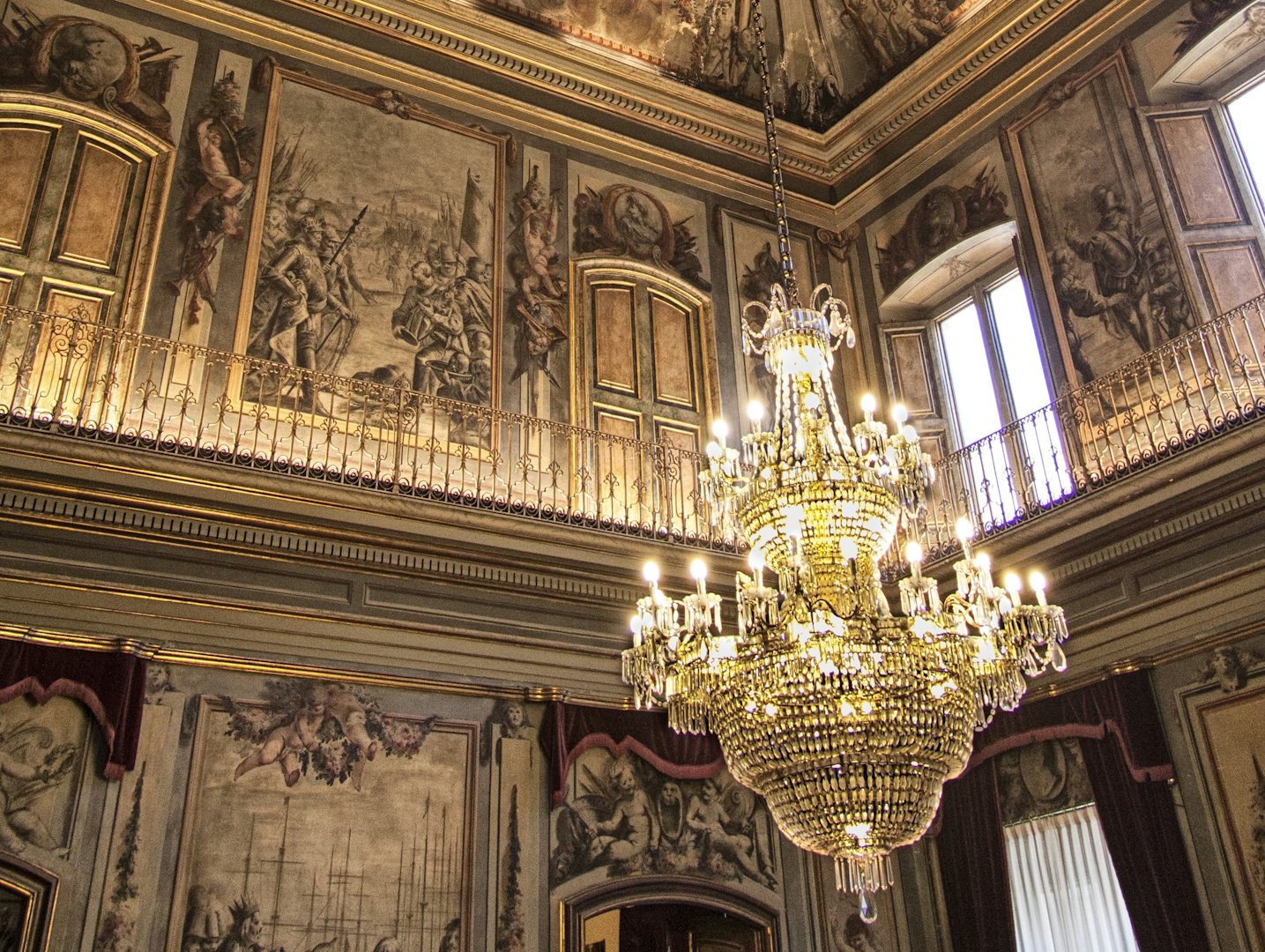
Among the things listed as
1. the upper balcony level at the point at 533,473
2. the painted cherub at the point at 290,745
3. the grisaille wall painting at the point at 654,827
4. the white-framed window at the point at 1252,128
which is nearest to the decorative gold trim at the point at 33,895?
the painted cherub at the point at 290,745

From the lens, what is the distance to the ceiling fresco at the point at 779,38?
392 inches

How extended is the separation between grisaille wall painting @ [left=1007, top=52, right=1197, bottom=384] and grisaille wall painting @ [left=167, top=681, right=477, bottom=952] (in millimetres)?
5384

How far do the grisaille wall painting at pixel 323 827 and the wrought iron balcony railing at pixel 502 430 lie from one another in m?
1.50

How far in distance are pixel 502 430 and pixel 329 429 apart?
1632 millimetres

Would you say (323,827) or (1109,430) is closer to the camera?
(323,827)

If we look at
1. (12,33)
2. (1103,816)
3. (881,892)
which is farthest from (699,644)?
(12,33)

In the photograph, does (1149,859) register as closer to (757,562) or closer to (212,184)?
(757,562)

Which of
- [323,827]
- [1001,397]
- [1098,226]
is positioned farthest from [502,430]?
[1098,226]

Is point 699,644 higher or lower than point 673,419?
lower

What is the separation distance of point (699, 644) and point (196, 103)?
19.9 ft

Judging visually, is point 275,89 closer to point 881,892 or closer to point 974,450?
point 974,450

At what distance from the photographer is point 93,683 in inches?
242

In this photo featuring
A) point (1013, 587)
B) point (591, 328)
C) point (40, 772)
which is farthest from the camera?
point (591, 328)

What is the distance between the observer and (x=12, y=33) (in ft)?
25.6
